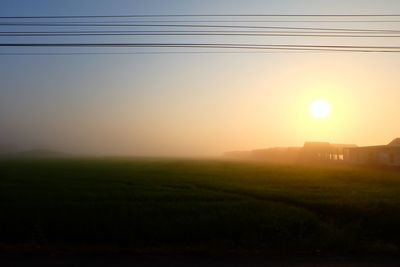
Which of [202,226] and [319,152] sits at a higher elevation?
[319,152]

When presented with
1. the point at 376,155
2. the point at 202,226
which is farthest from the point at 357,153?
the point at 202,226

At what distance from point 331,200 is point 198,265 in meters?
16.1

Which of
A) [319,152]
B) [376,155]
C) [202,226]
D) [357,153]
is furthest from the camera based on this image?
[319,152]

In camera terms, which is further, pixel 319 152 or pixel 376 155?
pixel 319 152

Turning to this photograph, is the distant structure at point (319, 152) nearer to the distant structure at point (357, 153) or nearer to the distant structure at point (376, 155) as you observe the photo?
the distant structure at point (357, 153)

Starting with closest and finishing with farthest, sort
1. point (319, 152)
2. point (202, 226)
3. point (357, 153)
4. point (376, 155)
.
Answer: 1. point (202, 226)
2. point (376, 155)
3. point (357, 153)
4. point (319, 152)

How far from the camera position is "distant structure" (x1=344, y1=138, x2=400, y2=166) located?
6456 cm

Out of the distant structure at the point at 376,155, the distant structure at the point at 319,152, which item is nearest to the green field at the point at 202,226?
the distant structure at the point at 376,155

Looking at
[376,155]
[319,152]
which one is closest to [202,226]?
[376,155]

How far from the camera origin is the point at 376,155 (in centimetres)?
7212

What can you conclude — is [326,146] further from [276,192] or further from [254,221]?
[254,221]

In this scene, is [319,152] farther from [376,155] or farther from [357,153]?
[376,155]

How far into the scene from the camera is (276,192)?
100.0 feet

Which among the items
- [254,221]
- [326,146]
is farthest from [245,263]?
[326,146]
